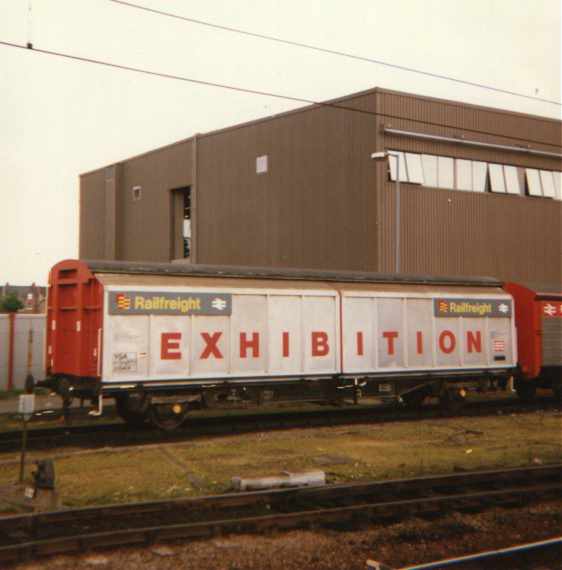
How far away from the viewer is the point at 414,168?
101 ft

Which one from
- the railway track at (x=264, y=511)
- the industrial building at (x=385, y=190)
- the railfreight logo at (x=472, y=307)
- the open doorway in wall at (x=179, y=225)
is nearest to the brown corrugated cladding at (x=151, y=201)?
the open doorway in wall at (x=179, y=225)

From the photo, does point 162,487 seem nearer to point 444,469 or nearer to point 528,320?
point 444,469

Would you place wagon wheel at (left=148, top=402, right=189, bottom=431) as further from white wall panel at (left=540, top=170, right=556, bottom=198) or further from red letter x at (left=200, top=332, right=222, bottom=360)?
white wall panel at (left=540, top=170, right=556, bottom=198)

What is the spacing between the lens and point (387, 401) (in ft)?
61.5

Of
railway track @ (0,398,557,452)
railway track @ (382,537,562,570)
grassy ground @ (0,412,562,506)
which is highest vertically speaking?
→ railway track @ (0,398,557,452)

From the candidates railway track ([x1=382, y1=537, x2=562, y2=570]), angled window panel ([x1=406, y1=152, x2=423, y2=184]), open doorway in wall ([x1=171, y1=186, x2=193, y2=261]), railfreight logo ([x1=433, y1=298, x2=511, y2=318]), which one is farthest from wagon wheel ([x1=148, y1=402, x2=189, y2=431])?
open doorway in wall ([x1=171, y1=186, x2=193, y2=261])

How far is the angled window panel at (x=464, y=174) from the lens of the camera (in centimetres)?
3222

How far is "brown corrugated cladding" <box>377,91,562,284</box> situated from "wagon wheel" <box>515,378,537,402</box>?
28.1ft

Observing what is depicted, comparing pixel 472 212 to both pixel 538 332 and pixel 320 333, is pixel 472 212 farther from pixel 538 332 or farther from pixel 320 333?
pixel 320 333

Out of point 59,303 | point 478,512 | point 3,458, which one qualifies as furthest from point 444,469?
point 59,303

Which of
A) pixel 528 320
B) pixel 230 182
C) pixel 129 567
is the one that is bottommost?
pixel 129 567

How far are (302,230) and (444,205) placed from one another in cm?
640

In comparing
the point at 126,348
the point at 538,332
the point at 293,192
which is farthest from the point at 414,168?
the point at 126,348

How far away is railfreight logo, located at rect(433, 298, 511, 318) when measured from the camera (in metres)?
19.1
